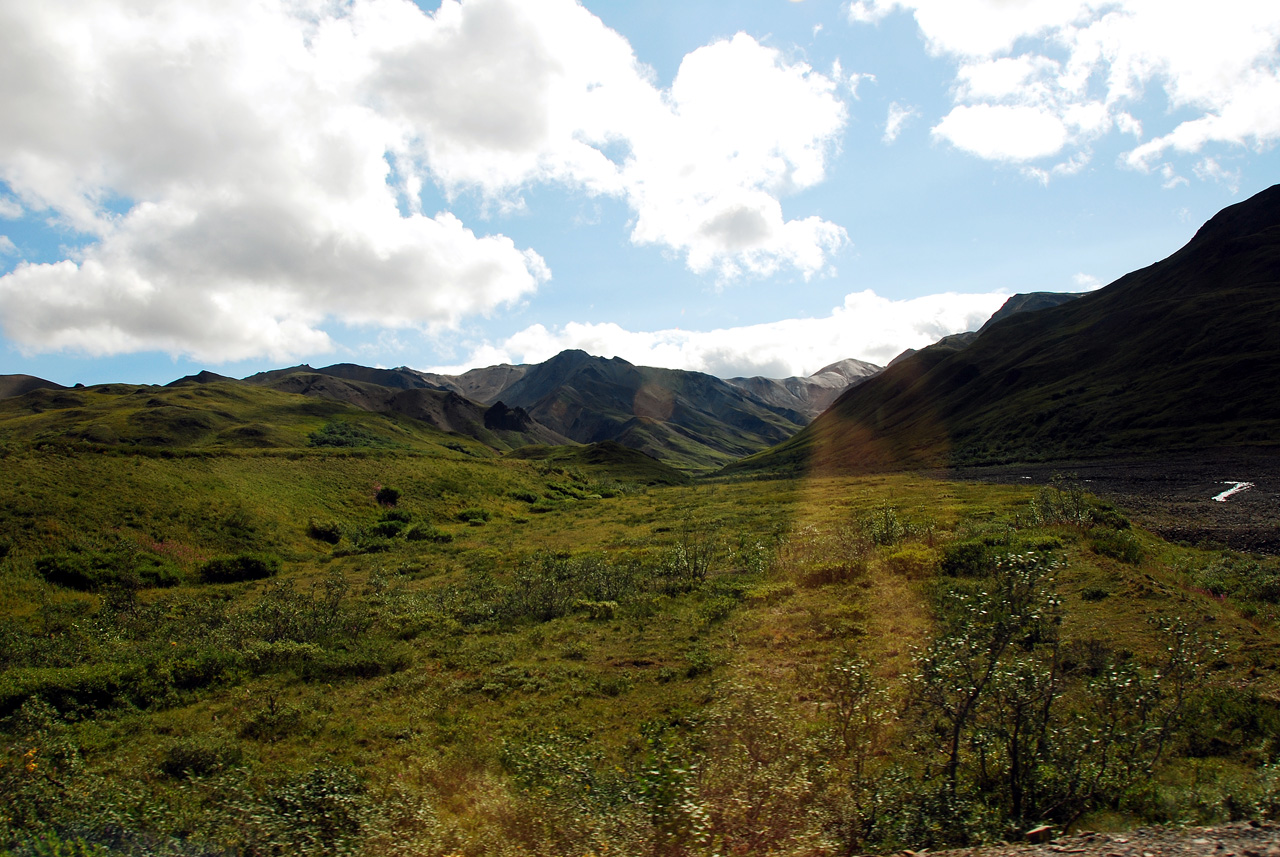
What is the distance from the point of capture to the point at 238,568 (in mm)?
35000

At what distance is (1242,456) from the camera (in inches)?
2601

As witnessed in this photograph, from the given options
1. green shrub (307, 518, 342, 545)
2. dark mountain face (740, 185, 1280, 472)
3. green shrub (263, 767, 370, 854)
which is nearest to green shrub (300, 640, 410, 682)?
green shrub (263, 767, 370, 854)

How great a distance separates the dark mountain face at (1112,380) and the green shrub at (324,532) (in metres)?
98.3

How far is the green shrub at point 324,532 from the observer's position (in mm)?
46656

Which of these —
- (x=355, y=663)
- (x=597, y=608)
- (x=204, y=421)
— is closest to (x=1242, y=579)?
(x=597, y=608)

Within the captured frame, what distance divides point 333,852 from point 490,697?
6766 millimetres

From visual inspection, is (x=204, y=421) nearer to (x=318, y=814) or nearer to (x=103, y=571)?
(x=103, y=571)

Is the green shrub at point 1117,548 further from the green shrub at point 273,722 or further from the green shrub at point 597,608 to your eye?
the green shrub at point 273,722

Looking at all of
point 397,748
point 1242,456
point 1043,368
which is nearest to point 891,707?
point 397,748

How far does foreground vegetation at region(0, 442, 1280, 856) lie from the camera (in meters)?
9.12

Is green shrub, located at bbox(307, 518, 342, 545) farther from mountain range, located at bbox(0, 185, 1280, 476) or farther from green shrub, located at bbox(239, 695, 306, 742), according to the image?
mountain range, located at bbox(0, 185, 1280, 476)

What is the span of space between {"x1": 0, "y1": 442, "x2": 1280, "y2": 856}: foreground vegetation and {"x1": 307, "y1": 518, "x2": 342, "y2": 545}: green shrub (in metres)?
12.2

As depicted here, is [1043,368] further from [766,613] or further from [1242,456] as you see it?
[766,613]

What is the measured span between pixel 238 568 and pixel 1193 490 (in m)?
70.1
